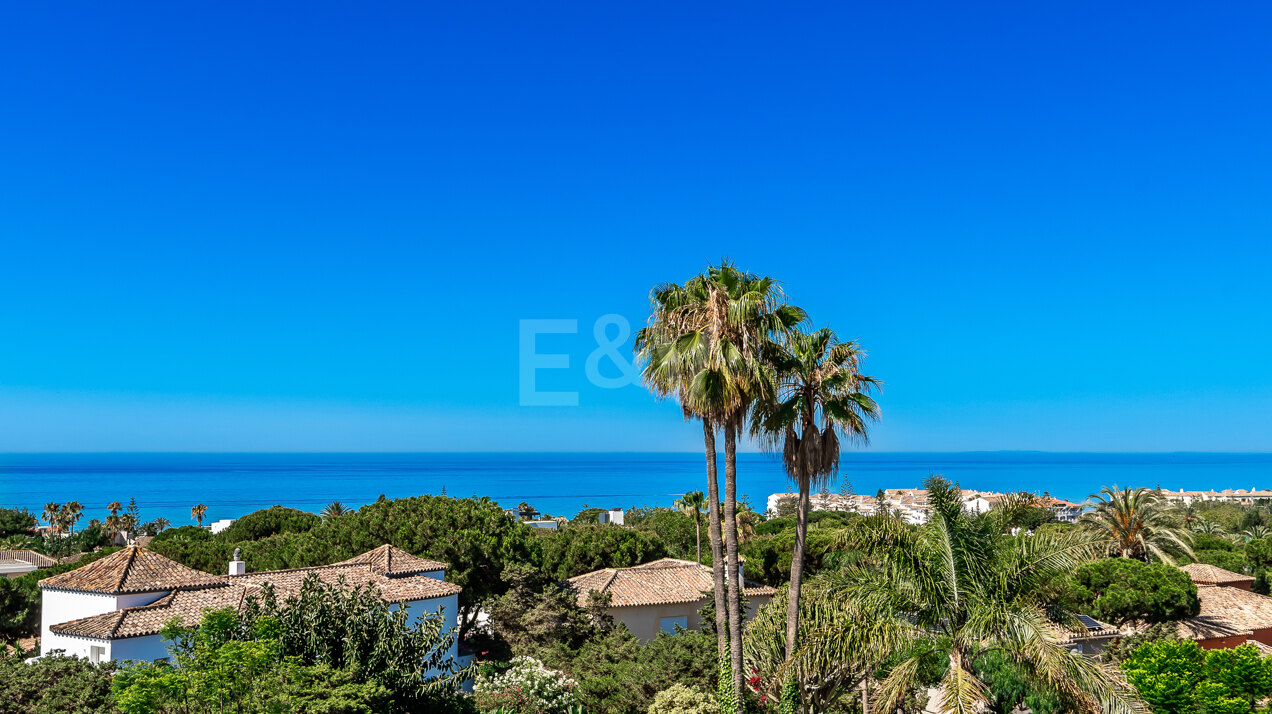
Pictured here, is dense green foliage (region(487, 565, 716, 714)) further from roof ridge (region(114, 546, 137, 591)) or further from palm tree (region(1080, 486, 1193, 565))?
Result: palm tree (region(1080, 486, 1193, 565))

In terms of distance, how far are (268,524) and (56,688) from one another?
2858 cm

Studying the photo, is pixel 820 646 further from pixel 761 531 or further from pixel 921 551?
pixel 761 531

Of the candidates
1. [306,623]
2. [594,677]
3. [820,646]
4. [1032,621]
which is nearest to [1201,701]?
[1032,621]

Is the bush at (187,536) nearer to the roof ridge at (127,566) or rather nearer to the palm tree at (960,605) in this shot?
the roof ridge at (127,566)

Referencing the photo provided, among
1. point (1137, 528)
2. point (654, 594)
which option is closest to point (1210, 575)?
point (1137, 528)

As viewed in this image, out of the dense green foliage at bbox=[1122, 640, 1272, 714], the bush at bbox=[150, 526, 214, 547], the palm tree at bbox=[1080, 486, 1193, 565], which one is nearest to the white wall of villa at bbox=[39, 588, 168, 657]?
the bush at bbox=[150, 526, 214, 547]

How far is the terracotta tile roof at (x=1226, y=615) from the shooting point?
27.5 m

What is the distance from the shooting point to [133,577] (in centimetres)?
2070

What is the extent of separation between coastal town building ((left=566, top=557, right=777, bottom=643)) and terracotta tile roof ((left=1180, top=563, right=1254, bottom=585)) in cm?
1758

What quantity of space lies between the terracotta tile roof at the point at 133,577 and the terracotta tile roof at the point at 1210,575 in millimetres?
35678

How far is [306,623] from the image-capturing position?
13.1 metres

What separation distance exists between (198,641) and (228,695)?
1.25m

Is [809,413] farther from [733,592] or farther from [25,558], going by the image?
[25,558]

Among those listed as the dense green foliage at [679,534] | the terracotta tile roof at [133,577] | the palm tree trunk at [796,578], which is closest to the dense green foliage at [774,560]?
the dense green foliage at [679,534]
